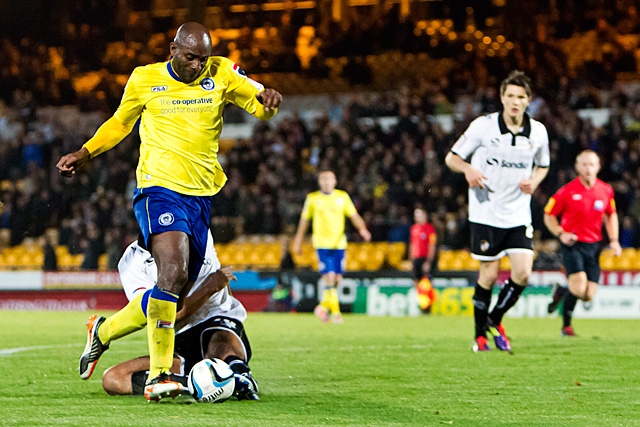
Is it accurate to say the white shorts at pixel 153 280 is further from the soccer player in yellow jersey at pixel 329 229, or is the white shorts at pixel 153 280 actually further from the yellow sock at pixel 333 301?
the soccer player in yellow jersey at pixel 329 229

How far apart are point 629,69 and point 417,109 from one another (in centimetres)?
463

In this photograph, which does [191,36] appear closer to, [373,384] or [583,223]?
[373,384]

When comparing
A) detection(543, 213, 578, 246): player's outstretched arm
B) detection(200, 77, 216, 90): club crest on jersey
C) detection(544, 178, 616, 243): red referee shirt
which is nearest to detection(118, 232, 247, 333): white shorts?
detection(200, 77, 216, 90): club crest on jersey

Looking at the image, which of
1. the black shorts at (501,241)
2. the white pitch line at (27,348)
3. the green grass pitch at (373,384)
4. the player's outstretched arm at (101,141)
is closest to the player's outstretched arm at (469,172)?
the black shorts at (501,241)

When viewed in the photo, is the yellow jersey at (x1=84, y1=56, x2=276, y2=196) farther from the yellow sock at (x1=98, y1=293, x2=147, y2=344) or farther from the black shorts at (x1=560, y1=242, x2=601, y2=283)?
the black shorts at (x1=560, y1=242, x2=601, y2=283)

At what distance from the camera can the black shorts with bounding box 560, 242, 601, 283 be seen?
11586 millimetres

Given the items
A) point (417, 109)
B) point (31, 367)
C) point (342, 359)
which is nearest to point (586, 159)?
point (342, 359)

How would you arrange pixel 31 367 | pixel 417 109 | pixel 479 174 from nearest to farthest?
pixel 31 367
pixel 479 174
pixel 417 109

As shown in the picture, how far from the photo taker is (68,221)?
21.6m

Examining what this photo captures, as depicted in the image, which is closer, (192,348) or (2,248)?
(192,348)

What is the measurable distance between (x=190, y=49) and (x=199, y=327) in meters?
1.68

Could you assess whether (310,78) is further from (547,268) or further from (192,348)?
(192,348)

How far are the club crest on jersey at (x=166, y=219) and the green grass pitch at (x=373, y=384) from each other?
992 mm

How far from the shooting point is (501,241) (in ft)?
29.9
